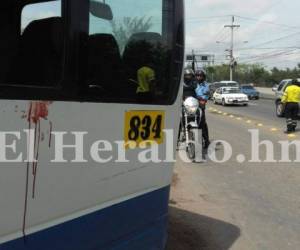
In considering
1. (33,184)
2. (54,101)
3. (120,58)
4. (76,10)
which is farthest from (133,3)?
(33,184)

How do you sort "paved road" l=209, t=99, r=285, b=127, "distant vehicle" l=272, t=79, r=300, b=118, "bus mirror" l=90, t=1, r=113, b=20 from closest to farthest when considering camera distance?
"bus mirror" l=90, t=1, r=113, b=20 → "paved road" l=209, t=99, r=285, b=127 → "distant vehicle" l=272, t=79, r=300, b=118

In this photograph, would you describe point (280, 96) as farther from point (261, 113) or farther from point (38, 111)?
point (38, 111)

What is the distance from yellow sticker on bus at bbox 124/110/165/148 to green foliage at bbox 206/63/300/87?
8843 cm

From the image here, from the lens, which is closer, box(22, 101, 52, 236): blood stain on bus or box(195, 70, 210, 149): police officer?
box(22, 101, 52, 236): blood stain on bus

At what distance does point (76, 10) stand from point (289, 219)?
463cm

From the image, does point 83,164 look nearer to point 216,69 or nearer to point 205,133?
point 205,133

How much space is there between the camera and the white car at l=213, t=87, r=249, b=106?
38.0 m

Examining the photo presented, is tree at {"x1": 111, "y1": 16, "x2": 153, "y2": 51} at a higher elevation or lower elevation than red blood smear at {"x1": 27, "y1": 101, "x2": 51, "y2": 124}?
higher

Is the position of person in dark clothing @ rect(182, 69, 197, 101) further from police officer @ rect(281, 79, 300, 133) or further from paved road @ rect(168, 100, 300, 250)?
police officer @ rect(281, 79, 300, 133)

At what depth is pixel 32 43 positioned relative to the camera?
2.95 m

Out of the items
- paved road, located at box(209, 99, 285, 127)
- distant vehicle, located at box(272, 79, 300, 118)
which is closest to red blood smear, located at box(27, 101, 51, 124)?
paved road, located at box(209, 99, 285, 127)

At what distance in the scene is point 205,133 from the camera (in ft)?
40.0

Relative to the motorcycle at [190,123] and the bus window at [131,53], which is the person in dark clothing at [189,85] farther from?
the bus window at [131,53]

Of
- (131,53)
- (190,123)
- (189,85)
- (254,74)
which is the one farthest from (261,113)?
(254,74)
